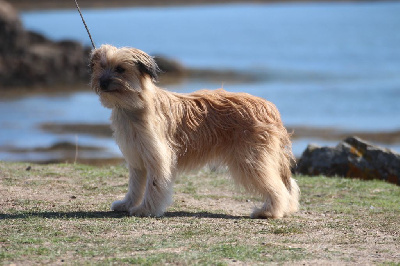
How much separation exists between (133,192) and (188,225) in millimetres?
1028

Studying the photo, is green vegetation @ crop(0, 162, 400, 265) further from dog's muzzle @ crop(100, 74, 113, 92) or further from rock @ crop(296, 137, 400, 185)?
dog's muzzle @ crop(100, 74, 113, 92)

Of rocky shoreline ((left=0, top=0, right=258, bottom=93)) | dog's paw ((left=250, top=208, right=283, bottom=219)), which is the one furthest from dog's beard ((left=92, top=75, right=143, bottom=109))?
rocky shoreline ((left=0, top=0, right=258, bottom=93))

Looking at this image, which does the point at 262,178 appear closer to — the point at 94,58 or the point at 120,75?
the point at 120,75

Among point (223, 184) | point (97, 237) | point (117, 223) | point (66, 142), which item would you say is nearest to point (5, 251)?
point (97, 237)

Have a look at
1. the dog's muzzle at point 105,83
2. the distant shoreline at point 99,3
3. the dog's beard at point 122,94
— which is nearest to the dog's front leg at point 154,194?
the dog's beard at point 122,94

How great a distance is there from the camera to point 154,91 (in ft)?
28.6

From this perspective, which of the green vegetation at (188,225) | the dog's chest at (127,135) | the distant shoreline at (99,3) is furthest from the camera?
the distant shoreline at (99,3)

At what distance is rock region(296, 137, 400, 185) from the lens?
13055 millimetres

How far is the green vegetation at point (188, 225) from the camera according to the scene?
22.9 feet

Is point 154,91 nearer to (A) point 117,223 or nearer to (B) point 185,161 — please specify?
(B) point 185,161

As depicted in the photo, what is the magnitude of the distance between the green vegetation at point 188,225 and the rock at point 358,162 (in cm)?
138

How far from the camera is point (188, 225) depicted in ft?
27.1

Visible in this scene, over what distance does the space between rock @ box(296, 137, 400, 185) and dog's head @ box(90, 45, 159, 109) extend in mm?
5625

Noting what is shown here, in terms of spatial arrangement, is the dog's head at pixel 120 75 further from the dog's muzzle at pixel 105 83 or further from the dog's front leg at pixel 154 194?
the dog's front leg at pixel 154 194
